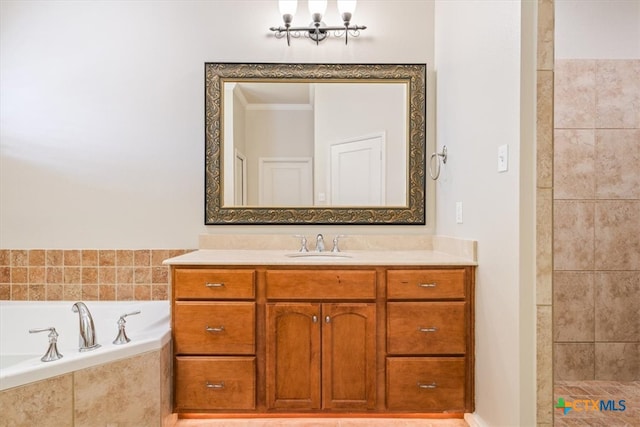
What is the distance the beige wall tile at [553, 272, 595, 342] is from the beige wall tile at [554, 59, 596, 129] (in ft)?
3.03

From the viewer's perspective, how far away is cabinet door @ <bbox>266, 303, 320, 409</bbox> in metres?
1.88

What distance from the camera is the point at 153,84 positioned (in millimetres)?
2410

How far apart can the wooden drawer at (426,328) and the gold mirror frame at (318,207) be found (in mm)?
694

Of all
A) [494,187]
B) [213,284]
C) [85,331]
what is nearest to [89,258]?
[85,331]

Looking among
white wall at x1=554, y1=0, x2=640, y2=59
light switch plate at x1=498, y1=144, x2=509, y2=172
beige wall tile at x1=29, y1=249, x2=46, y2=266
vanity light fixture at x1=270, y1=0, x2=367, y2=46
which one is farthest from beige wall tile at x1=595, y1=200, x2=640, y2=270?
beige wall tile at x1=29, y1=249, x2=46, y2=266

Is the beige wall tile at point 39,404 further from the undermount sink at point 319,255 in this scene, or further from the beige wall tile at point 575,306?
the beige wall tile at point 575,306

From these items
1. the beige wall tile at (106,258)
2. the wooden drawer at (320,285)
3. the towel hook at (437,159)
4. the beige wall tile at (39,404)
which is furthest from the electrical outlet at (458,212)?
the beige wall tile at (106,258)

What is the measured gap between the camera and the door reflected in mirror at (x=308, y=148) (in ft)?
7.93

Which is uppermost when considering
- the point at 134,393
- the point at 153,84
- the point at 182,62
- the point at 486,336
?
the point at 182,62

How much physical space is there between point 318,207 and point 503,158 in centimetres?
118

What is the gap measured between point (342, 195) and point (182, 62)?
4.40ft

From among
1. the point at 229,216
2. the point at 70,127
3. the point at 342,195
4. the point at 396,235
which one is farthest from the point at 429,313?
the point at 70,127

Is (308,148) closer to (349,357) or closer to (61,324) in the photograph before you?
(349,357)

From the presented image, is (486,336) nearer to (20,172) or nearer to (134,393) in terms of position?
(134,393)
